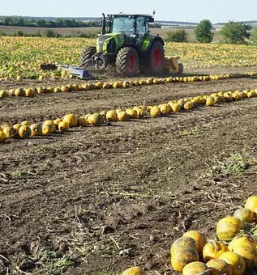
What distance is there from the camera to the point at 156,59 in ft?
64.7

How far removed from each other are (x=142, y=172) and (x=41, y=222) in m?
2.05

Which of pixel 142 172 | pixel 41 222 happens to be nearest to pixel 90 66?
pixel 142 172

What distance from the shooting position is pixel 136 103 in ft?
40.7

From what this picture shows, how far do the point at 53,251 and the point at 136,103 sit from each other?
8206 mm

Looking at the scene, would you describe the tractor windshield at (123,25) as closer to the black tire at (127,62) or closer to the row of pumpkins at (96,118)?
the black tire at (127,62)

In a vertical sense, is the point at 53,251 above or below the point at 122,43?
below

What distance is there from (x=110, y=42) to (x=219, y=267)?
15.2 metres

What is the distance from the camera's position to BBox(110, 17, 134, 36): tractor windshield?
62.4ft

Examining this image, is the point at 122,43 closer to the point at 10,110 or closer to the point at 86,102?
the point at 86,102

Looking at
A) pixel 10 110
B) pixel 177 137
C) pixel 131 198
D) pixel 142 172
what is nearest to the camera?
pixel 131 198

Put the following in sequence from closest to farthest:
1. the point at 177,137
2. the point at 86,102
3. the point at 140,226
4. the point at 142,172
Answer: the point at 140,226, the point at 142,172, the point at 177,137, the point at 86,102

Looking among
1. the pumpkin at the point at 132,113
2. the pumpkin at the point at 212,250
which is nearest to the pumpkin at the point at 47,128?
the pumpkin at the point at 132,113

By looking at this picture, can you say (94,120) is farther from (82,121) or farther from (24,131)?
(24,131)

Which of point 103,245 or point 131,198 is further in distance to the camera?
point 131,198
